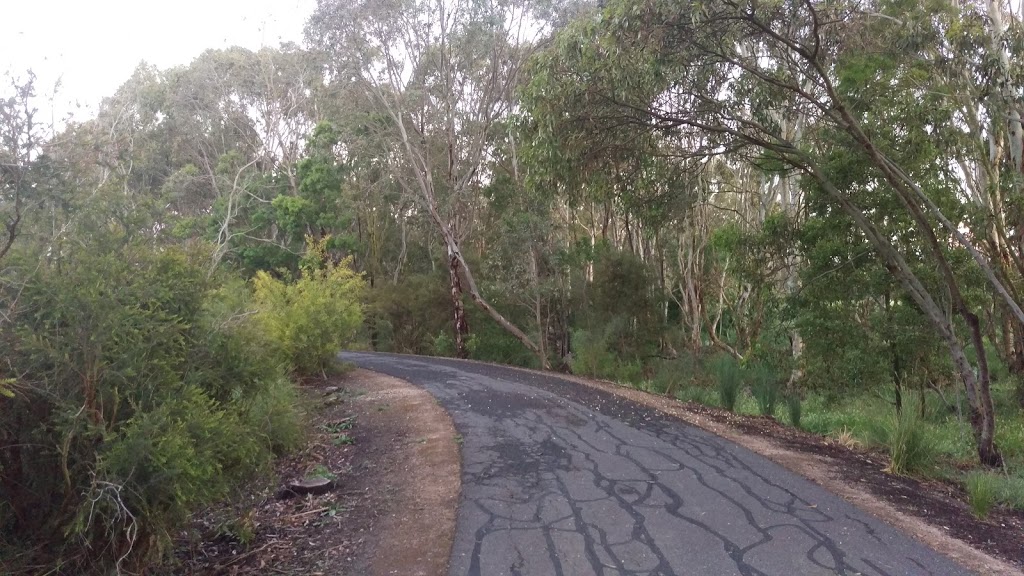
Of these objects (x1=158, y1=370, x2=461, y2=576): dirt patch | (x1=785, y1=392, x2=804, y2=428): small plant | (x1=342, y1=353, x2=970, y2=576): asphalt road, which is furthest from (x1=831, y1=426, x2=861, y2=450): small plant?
(x1=158, y1=370, x2=461, y2=576): dirt patch

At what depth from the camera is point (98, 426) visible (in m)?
4.60

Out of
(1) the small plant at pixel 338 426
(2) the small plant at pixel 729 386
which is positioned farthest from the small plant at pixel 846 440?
(1) the small plant at pixel 338 426

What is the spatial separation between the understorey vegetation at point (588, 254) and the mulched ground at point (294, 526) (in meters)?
0.49

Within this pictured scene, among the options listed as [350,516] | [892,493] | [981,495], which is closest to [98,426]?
[350,516]

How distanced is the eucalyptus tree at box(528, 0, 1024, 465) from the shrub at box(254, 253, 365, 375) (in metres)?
8.40

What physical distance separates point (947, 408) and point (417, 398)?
943cm

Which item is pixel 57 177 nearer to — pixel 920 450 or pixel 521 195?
pixel 920 450

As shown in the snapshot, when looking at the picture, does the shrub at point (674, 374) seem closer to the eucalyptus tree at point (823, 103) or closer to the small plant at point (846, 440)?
the small plant at point (846, 440)

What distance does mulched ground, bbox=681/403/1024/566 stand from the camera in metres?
6.56

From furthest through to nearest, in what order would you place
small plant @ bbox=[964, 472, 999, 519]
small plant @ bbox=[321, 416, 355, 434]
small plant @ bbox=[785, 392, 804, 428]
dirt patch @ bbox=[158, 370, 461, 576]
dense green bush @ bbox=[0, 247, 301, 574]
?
small plant @ bbox=[785, 392, 804, 428] → small plant @ bbox=[321, 416, 355, 434] → small plant @ bbox=[964, 472, 999, 519] → dirt patch @ bbox=[158, 370, 461, 576] → dense green bush @ bbox=[0, 247, 301, 574]

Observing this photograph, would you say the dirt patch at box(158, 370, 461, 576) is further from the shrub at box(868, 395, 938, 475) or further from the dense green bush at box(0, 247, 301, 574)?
the shrub at box(868, 395, 938, 475)

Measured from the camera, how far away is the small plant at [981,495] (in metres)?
7.22

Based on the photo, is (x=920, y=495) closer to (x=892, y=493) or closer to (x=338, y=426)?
(x=892, y=493)

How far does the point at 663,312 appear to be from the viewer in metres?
23.0
